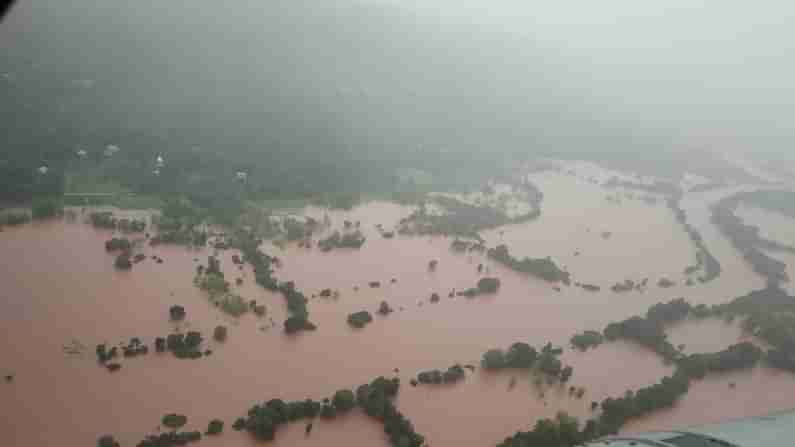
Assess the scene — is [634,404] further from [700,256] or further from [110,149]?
[110,149]

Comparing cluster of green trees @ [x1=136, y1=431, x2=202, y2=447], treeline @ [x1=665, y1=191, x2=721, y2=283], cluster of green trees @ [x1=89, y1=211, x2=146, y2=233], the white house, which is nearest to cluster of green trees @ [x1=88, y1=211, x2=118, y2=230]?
cluster of green trees @ [x1=89, y1=211, x2=146, y2=233]

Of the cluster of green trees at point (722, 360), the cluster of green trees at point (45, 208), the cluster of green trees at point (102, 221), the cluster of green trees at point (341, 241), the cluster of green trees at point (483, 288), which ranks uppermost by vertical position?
the cluster of green trees at point (45, 208)

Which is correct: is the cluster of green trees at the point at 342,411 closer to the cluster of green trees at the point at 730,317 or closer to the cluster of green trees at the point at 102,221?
the cluster of green trees at the point at 730,317

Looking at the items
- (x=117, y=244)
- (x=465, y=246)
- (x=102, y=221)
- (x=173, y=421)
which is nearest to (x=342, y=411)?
(x=173, y=421)

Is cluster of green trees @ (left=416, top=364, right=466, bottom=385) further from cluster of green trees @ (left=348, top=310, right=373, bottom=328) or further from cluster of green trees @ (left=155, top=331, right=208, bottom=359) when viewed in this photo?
cluster of green trees @ (left=155, top=331, right=208, bottom=359)

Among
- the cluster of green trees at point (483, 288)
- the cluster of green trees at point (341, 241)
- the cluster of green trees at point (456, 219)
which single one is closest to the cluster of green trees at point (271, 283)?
the cluster of green trees at point (341, 241)

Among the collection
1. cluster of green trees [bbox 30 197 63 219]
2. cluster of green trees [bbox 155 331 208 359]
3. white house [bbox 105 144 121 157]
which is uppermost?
white house [bbox 105 144 121 157]
